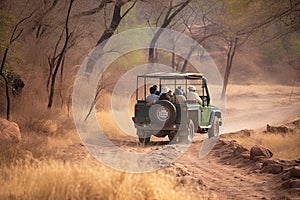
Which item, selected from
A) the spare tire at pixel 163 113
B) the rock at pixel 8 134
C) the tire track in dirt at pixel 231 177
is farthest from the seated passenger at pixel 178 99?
the rock at pixel 8 134

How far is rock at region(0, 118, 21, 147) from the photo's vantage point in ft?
35.6

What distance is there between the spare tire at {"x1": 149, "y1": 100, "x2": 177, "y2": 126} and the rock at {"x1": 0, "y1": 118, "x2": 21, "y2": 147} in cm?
381

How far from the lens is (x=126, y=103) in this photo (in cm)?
2392

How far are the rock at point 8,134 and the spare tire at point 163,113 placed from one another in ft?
12.5

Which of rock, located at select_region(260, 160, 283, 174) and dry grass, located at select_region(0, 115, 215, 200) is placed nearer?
dry grass, located at select_region(0, 115, 215, 200)

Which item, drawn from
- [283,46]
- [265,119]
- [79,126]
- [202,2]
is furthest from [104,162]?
[283,46]

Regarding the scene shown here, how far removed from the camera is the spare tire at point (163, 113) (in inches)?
532

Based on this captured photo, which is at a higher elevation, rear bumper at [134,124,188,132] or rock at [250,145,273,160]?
rear bumper at [134,124,188,132]

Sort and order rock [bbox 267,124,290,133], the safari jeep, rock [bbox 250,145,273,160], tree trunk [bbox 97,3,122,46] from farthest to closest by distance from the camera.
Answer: tree trunk [bbox 97,3,122,46] → rock [bbox 267,124,290,133] → the safari jeep → rock [bbox 250,145,273,160]

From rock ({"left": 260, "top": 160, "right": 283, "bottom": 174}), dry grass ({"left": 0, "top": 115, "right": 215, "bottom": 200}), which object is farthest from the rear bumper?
A: dry grass ({"left": 0, "top": 115, "right": 215, "bottom": 200})

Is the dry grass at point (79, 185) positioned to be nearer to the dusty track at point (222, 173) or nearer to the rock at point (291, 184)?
the dusty track at point (222, 173)

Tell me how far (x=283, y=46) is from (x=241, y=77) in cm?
601

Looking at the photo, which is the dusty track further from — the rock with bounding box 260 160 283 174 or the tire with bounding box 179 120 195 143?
the tire with bounding box 179 120 195 143

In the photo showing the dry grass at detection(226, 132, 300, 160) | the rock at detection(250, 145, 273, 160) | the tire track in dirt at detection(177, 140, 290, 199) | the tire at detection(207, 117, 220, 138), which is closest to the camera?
the tire track in dirt at detection(177, 140, 290, 199)
